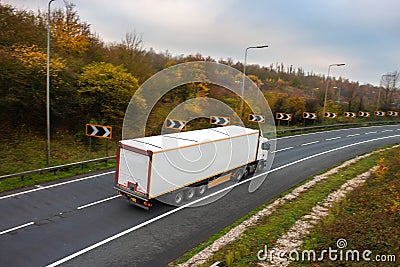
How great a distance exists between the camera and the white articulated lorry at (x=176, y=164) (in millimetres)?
12156

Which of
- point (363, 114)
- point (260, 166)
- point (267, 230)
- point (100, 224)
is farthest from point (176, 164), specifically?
point (363, 114)

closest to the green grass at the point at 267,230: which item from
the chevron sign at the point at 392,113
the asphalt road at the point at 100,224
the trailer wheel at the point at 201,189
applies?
the asphalt road at the point at 100,224

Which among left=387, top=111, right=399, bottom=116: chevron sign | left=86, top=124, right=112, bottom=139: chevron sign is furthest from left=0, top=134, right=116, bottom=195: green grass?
left=387, top=111, right=399, bottom=116: chevron sign

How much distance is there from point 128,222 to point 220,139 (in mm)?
5794

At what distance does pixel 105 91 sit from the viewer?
23.6 meters

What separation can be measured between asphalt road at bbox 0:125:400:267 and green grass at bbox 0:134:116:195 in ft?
3.98

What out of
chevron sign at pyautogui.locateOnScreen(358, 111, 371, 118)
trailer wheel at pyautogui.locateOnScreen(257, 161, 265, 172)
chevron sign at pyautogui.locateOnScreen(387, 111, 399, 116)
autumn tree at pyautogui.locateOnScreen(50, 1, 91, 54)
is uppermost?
autumn tree at pyautogui.locateOnScreen(50, 1, 91, 54)

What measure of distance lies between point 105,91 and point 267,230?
55.4 ft

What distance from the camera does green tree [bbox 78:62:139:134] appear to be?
2341 centimetres

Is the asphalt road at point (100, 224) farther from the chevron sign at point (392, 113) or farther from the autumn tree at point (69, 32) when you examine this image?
the chevron sign at point (392, 113)

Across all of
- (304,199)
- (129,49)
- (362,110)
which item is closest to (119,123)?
(129,49)

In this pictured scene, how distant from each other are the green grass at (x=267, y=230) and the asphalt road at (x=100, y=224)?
36.0 inches

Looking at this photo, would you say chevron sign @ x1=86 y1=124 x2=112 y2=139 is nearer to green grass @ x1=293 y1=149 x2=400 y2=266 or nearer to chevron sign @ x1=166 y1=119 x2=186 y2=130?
chevron sign @ x1=166 y1=119 x2=186 y2=130

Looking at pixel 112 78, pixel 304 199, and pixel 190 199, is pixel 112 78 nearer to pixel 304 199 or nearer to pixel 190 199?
pixel 190 199
